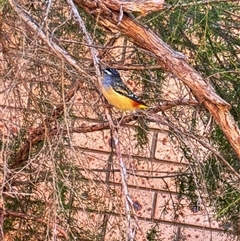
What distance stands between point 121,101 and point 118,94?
3cm

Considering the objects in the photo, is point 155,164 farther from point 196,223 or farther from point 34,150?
point 34,150

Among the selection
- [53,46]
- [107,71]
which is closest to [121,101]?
[107,71]

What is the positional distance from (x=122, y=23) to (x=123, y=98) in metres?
0.46

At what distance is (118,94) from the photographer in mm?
2699

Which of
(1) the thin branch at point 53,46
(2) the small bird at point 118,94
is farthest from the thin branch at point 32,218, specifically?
(1) the thin branch at point 53,46

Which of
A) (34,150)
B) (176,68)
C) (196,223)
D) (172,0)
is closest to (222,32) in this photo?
(172,0)

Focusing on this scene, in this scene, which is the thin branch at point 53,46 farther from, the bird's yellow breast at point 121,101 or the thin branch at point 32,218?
the thin branch at point 32,218

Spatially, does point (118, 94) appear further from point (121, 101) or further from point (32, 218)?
point (32, 218)

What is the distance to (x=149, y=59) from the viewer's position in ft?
10.1

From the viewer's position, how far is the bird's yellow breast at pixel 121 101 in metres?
2.62

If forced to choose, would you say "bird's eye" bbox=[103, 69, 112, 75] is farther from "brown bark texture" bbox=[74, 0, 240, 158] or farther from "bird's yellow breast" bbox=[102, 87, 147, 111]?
"brown bark texture" bbox=[74, 0, 240, 158]

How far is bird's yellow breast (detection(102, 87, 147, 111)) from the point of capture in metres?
2.62

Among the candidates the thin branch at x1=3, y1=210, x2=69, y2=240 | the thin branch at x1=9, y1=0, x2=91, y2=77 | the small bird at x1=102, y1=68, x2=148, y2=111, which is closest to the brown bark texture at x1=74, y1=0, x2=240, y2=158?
the thin branch at x1=9, y1=0, x2=91, y2=77

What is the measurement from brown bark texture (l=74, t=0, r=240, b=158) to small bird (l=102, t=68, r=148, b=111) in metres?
0.31
